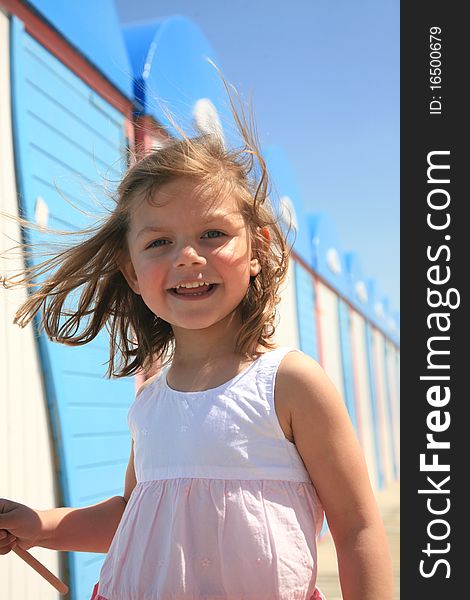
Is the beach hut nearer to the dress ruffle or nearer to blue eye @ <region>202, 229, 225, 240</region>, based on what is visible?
blue eye @ <region>202, 229, 225, 240</region>

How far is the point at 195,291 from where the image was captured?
142cm

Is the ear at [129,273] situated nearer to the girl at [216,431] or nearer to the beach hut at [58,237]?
the girl at [216,431]

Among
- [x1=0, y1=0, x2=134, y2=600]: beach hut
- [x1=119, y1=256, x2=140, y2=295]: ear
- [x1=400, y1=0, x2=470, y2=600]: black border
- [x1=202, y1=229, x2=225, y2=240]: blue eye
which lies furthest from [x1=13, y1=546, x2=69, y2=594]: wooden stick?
[x1=400, y1=0, x2=470, y2=600]: black border

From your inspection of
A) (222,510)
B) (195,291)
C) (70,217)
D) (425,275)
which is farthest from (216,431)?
(70,217)

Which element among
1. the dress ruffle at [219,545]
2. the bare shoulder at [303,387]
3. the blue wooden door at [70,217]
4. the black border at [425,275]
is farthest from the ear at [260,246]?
the blue wooden door at [70,217]

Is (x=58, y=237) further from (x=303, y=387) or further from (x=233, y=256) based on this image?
(x=303, y=387)

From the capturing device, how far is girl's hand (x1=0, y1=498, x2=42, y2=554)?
1.50m

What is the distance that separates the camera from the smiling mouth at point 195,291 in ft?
4.67

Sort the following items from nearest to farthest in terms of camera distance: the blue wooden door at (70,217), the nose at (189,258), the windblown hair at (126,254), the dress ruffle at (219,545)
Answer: the dress ruffle at (219,545), the nose at (189,258), the windblown hair at (126,254), the blue wooden door at (70,217)

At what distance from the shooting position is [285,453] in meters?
1.30

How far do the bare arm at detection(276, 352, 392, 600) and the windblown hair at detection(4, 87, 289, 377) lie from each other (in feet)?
0.66

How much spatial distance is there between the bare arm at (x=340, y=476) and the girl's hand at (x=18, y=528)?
1.87ft

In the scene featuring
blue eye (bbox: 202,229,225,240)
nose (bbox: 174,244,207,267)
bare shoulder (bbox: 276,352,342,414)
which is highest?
blue eye (bbox: 202,229,225,240)

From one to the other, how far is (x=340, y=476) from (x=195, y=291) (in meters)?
0.42
